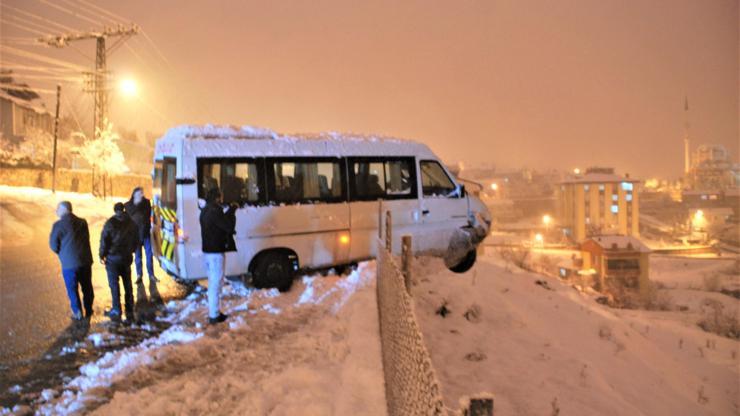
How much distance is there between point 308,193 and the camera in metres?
9.09

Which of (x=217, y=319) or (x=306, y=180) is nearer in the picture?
(x=217, y=319)

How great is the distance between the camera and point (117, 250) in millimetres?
7582

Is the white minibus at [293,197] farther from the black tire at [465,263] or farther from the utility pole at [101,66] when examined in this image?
the utility pole at [101,66]

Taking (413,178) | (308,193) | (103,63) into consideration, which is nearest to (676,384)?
(413,178)

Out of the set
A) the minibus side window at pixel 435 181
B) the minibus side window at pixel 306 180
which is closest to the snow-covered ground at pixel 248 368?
the minibus side window at pixel 306 180

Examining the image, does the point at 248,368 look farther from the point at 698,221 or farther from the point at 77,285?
the point at 698,221

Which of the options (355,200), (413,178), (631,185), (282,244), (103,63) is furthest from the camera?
(631,185)

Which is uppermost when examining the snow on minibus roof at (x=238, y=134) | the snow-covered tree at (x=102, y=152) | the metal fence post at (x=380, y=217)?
the snow-covered tree at (x=102, y=152)

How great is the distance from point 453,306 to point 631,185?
8646 cm

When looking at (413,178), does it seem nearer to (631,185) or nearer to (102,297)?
(102,297)

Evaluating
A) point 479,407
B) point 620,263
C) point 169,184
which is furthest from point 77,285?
point 620,263

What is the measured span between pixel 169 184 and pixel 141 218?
1.61 metres

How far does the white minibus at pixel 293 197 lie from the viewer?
27.2ft

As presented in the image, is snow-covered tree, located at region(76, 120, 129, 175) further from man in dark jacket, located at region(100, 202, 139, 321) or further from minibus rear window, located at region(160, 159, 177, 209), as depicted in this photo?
man in dark jacket, located at region(100, 202, 139, 321)
